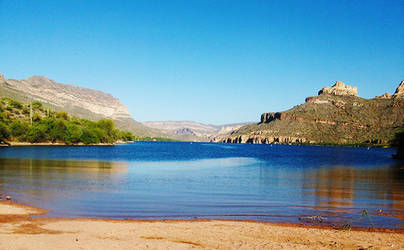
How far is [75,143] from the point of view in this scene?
128625mm

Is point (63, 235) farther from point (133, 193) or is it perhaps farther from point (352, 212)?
point (352, 212)

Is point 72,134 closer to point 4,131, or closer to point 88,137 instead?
point 88,137

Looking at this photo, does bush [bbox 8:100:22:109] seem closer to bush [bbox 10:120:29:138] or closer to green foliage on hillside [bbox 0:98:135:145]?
green foliage on hillside [bbox 0:98:135:145]

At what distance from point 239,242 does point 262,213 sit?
19.2 ft

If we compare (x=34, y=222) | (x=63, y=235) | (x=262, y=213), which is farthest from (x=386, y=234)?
(x=34, y=222)

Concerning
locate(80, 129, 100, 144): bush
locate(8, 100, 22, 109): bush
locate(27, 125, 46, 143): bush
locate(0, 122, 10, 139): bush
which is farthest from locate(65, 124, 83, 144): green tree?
locate(8, 100, 22, 109): bush

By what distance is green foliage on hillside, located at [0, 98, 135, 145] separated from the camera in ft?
367

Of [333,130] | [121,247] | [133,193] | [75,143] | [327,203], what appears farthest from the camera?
[333,130]

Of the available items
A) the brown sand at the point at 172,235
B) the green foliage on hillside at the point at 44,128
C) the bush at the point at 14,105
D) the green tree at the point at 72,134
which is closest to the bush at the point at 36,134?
the green foliage on hillside at the point at 44,128

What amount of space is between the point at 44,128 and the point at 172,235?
394 feet

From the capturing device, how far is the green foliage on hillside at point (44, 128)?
367ft

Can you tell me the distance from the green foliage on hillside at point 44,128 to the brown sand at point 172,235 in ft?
335

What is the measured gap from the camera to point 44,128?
389ft

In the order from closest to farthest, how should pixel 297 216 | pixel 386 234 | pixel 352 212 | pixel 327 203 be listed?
pixel 386 234
pixel 297 216
pixel 352 212
pixel 327 203
